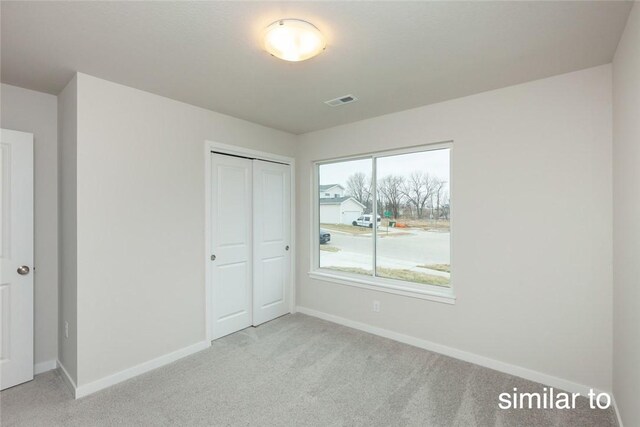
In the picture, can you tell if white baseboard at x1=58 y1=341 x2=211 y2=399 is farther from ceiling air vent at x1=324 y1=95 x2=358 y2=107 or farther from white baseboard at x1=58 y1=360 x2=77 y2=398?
ceiling air vent at x1=324 y1=95 x2=358 y2=107

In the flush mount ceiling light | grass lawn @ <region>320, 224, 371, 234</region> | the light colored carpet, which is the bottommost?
the light colored carpet

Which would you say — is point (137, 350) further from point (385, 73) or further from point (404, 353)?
point (385, 73)

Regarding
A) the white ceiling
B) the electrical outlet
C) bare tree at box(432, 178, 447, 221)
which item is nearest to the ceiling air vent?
the white ceiling

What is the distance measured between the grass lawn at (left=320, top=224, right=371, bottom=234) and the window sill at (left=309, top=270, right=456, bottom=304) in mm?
554

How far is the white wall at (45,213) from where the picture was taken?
267 centimetres

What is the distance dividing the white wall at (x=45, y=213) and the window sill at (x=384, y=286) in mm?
2687

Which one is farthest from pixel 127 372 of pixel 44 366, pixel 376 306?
pixel 376 306

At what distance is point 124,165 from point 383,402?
2.82m

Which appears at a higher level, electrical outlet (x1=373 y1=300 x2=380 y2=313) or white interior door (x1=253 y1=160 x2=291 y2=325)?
white interior door (x1=253 y1=160 x2=291 y2=325)

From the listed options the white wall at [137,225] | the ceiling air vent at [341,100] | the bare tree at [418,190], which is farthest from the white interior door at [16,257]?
the bare tree at [418,190]

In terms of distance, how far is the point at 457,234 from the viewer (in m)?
2.93

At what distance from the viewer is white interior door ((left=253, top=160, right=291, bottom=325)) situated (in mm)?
3783

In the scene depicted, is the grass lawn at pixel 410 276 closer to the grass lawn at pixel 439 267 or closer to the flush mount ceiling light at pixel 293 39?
the grass lawn at pixel 439 267

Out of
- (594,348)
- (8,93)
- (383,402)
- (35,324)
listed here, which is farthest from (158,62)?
(594,348)
